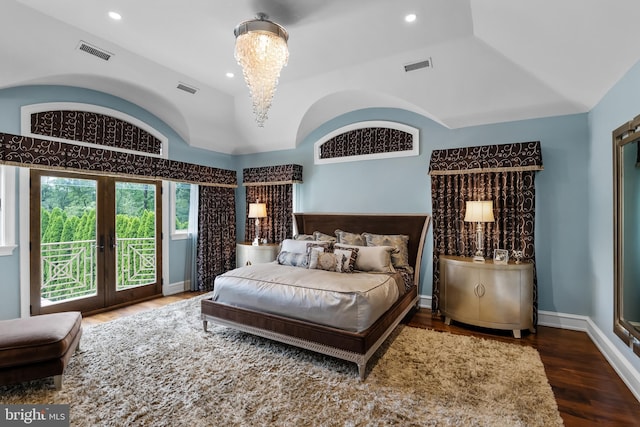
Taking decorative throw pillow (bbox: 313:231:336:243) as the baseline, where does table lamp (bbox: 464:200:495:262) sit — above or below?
above

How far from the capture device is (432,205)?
4.25 metres

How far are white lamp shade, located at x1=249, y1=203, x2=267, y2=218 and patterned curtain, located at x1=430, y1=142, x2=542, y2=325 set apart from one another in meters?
2.80

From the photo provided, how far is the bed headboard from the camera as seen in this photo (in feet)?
14.1

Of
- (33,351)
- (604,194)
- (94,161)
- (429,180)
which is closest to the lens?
(33,351)

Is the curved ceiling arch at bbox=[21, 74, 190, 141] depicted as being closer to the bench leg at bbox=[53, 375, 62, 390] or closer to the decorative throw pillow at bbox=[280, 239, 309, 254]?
the decorative throw pillow at bbox=[280, 239, 309, 254]

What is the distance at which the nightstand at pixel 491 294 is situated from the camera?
11.2 ft

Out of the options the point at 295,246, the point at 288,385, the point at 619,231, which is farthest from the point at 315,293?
the point at 619,231

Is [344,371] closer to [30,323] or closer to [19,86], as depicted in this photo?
[30,323]

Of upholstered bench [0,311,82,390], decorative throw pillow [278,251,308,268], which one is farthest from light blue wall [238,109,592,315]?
upholstered bench [0,311,82,390]

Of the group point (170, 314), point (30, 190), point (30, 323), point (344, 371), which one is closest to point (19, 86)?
point (30, 190)

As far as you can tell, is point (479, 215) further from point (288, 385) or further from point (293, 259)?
point (288, 385)

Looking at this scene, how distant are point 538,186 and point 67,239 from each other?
19.4 ft

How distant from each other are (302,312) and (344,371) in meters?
0.61

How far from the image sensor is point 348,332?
263 centimetres
